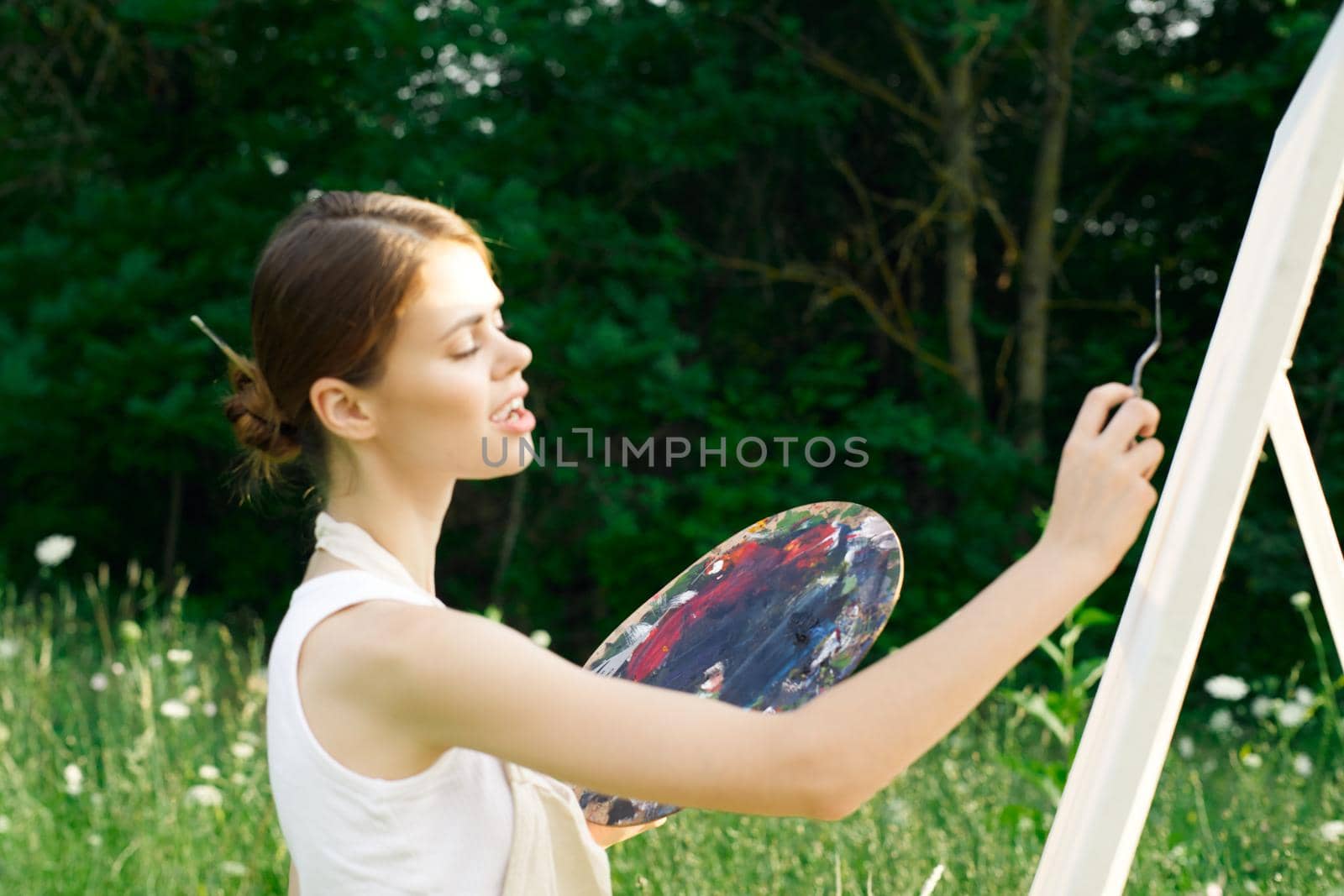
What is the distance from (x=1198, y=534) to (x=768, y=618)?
0.61 m

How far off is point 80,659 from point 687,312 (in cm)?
384

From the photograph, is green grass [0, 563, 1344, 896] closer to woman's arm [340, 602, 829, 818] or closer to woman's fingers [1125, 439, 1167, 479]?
woman's arm [340, 602, 829, 818]

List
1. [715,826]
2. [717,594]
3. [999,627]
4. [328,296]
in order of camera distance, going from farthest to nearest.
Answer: [715,826], [717,594], [328,296], [999,627]

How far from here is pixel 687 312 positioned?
7457mm

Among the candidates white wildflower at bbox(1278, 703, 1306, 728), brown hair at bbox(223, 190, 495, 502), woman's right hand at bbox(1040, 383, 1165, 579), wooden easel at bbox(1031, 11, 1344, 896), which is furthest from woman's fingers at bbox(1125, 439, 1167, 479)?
white wildflower at bbox(1278, 703, 1306, 728)

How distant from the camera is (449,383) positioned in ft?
4.17

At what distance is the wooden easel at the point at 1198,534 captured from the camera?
1.05 m

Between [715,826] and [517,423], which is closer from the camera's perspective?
[517,423]

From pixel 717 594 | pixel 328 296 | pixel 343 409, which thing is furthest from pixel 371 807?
pixel 717 594

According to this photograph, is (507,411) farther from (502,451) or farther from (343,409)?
(343,409)

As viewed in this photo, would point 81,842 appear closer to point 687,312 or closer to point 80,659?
point 80,659

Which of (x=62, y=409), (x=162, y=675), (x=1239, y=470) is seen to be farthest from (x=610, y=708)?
(x=62, y=409)

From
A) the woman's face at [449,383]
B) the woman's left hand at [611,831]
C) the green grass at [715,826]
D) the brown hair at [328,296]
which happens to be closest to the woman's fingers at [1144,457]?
the woman's face at [449,383]

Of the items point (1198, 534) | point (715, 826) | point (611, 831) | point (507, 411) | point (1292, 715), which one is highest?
point (1198, 534)
